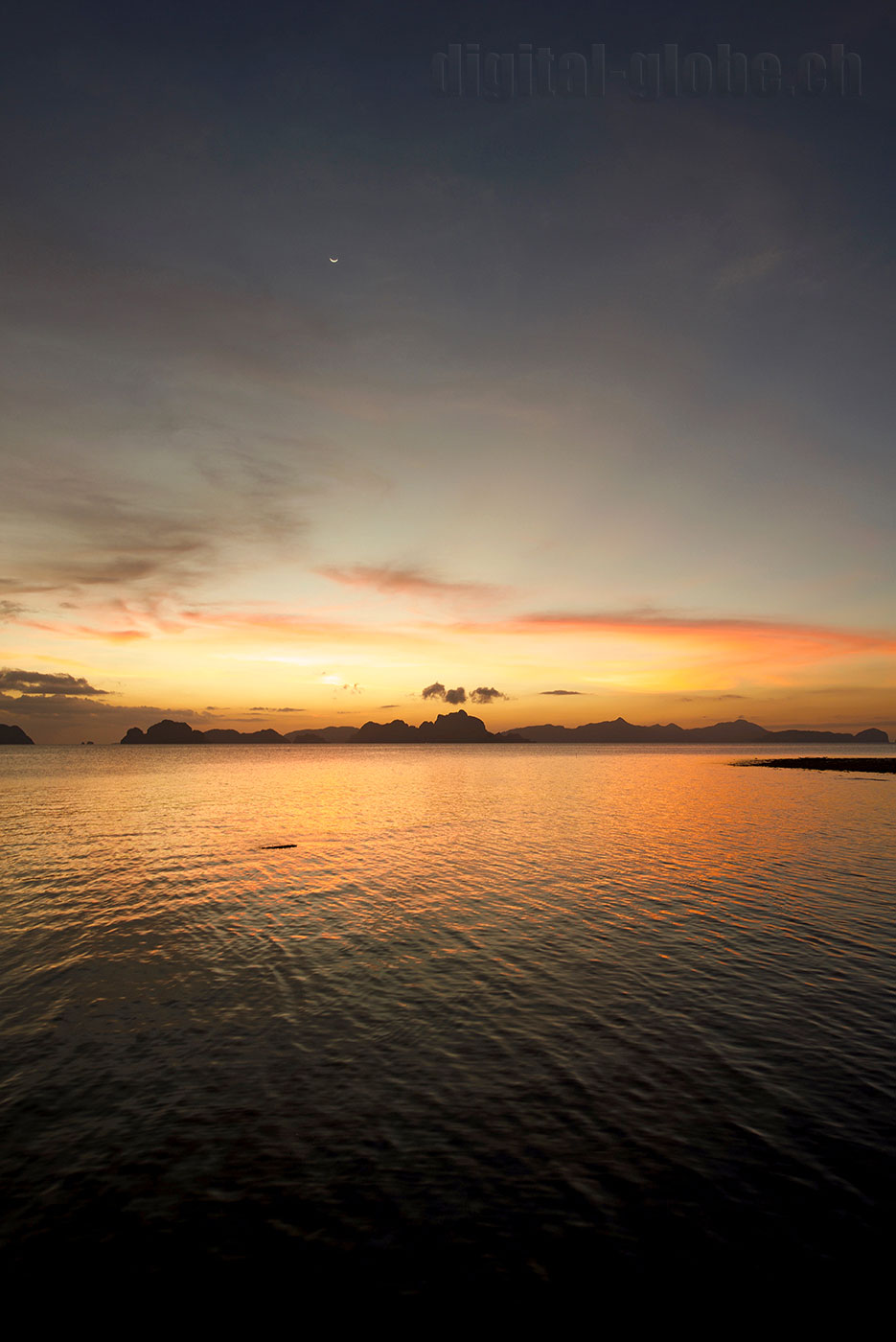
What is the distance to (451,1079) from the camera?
18406mm

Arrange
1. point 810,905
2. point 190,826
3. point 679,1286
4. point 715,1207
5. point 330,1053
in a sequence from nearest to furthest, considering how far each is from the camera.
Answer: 1. point 679,1286
2. point 715,1207
3. point 330,1053
4. point 810,905
5. point 190,826

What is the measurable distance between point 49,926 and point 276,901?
1210cm

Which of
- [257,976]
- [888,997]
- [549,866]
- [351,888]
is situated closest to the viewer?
[888,997]

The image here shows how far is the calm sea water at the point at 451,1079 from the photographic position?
12445mm

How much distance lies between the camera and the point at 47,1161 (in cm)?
1480

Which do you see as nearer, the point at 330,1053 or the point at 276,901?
the point at 330,1053

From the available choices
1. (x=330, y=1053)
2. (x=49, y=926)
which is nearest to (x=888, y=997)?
(x=330, y=1053)

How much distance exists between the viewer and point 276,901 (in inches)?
1576

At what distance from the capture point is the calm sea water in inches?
490

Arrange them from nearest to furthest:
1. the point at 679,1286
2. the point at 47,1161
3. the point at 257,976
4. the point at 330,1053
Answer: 1. the point at 679,1286
2. the point at 47,1161
3. the point at 330,1053
4. the point at 257,976

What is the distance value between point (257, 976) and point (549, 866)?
27.7 m

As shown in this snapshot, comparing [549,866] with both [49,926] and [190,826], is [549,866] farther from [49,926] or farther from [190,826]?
[190,826]

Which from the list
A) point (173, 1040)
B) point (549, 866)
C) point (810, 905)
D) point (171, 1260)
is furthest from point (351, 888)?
point (171, 1260)

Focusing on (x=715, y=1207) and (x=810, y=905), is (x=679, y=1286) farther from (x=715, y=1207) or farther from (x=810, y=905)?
(x=810, y=905)
